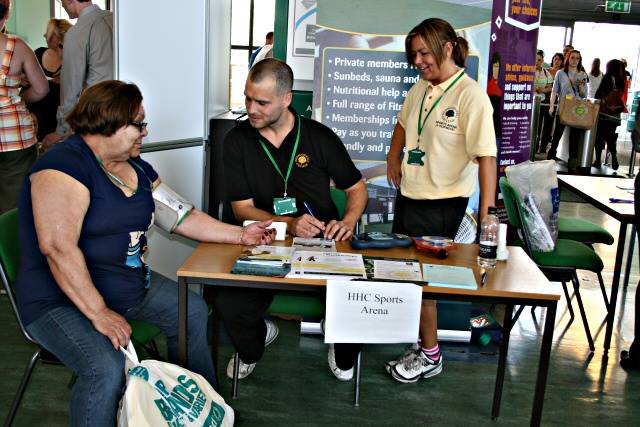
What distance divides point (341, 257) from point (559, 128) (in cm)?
918

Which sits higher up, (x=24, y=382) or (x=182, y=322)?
(x=182, y=322)

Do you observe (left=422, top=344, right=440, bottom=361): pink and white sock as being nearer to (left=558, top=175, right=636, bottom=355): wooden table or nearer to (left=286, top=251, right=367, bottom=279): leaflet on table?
(left=286, top=251, right=367, bottom=279): leaflet on table

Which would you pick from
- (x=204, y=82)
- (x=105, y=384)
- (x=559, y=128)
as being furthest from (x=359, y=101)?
(x=559, y=128)


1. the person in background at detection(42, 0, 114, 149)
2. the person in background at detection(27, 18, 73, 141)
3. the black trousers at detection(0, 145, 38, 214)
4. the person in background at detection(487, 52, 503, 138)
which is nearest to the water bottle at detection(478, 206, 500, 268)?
the person in background at detection(487, 52, 503, 138)

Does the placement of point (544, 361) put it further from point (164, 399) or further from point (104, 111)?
point (104, 111)

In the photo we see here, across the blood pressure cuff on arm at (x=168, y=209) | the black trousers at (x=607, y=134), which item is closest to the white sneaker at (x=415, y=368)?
the blood pressure cuff on arm at (x=168, y=209)

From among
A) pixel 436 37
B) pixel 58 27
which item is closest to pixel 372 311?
pixel 436 37

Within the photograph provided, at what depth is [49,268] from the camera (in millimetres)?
2264

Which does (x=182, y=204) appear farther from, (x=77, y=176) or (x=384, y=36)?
(x=384, y=36)

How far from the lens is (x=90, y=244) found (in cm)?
230

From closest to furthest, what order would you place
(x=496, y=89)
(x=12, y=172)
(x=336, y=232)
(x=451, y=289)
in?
(x=451, y=289), (x=336, y=232), (x=12, y=172), (x=496, y=89)

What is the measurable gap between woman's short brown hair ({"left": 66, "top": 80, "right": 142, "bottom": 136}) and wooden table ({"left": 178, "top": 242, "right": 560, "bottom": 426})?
495 millimetres

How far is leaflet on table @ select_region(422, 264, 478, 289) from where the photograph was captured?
2268 millimetres

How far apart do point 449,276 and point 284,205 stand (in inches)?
31.2
